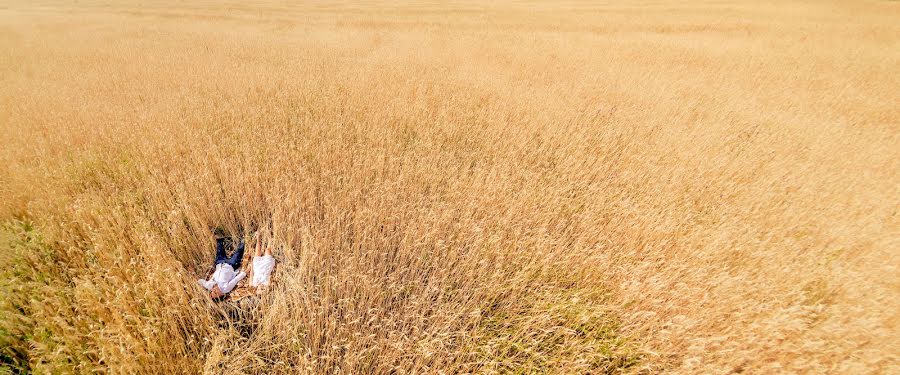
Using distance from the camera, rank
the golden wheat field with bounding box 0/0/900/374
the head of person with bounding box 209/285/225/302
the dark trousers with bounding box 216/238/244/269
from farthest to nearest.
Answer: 1. the dark trousers with bounding box 216/238/244/269
2. the head of person with bounding box 209/285/225/302
3. the golden wheat field with bounding box 0/0/900/374

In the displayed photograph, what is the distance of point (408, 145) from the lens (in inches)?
165

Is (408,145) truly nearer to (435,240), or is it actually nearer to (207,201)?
(435,240)

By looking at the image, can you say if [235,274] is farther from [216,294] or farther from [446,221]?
[446,221]

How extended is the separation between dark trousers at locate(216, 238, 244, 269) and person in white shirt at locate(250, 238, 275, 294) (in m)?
0.18

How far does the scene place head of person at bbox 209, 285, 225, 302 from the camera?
2264mm

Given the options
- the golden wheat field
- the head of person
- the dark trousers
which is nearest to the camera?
the golden wheat field

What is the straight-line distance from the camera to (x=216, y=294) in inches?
90.0

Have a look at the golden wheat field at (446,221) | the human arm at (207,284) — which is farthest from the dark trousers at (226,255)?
the human arm at (207,284)

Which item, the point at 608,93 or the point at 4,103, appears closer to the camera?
the point at 4,103

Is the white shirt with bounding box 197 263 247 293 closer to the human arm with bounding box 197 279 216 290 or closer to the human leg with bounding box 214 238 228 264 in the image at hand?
the human arm with bounding box 197 279 216 290

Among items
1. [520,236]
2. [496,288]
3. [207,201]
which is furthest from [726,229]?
[207,201]

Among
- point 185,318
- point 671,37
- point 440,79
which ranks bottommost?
point 185,318

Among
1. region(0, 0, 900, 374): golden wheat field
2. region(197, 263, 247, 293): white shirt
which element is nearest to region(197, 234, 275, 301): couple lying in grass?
region(197, 263, 247, 293): white shirt

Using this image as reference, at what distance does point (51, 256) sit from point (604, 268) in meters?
4.12
